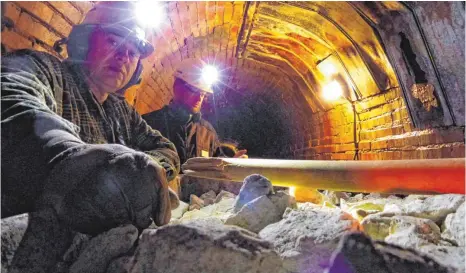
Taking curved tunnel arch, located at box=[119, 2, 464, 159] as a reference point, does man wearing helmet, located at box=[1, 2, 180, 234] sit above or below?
below

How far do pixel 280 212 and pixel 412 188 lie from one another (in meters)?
0.91

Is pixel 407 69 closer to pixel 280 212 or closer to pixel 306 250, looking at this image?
pixel 280 212

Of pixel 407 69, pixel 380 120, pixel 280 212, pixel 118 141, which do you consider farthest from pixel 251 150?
pixel 280 212

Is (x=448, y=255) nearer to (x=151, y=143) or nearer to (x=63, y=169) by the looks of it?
(x=63, y=169)

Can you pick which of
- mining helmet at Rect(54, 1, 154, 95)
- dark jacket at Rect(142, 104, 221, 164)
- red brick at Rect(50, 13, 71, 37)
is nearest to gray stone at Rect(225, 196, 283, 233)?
mining helmet at Rect(54, 1, 154, 95)

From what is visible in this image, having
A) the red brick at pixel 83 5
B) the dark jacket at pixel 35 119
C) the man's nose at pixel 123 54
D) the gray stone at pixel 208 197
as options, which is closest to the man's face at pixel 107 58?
the man's nose at pixel 123 54

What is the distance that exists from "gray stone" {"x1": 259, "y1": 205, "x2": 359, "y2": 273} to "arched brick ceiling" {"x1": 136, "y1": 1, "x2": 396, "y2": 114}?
2458mm

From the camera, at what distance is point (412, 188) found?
1674 millimetres

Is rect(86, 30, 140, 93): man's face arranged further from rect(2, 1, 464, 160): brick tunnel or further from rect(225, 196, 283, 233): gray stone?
rect(225, 196, 283, 233): gray stone

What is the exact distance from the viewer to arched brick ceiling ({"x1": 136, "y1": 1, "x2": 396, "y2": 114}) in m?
3.42

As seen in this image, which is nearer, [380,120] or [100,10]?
[100,10]

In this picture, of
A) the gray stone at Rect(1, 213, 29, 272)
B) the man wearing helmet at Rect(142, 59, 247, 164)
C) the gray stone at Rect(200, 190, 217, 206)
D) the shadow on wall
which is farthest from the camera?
the shadow on wall

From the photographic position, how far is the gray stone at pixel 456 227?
974 millimetres

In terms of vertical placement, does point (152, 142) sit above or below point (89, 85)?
below
